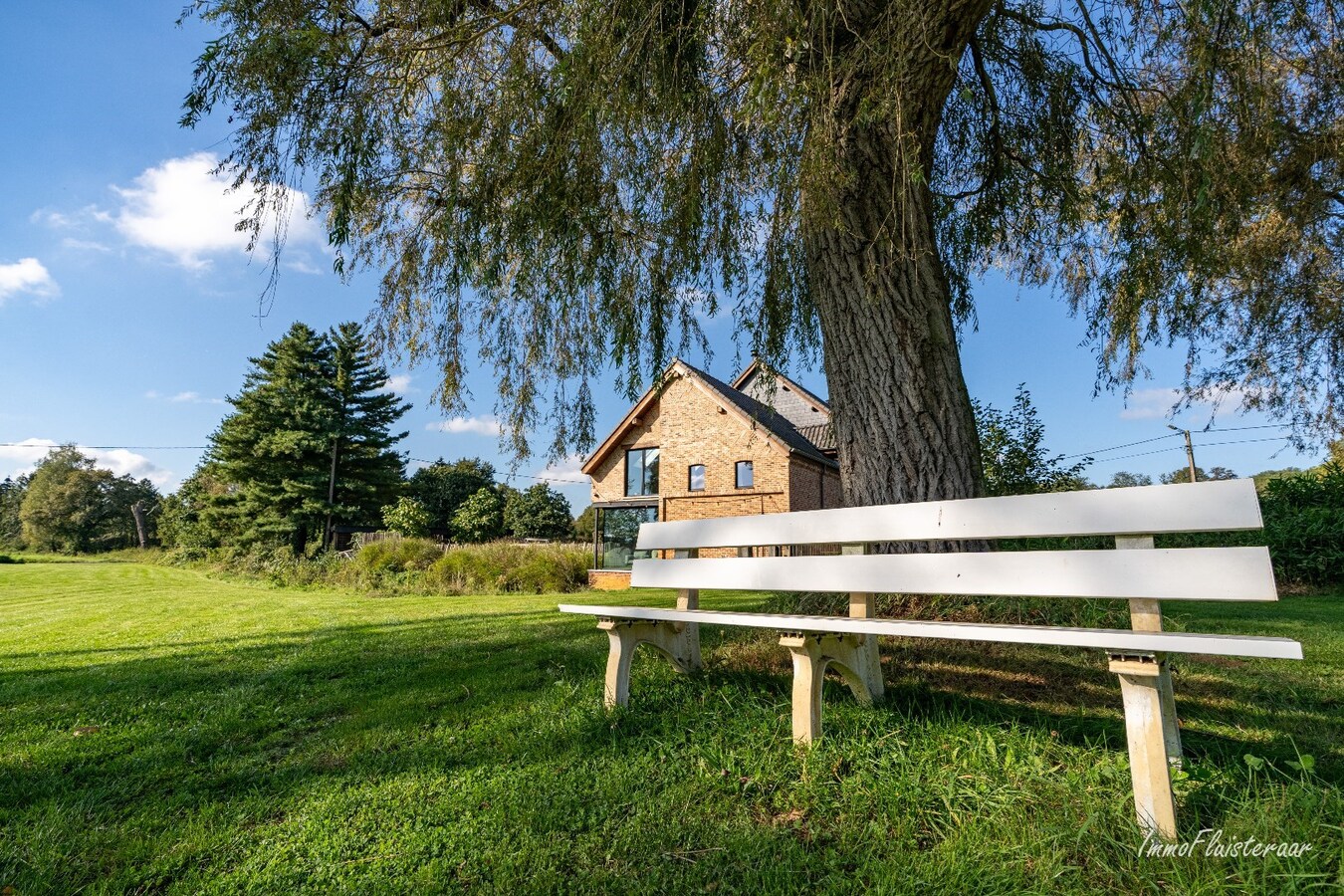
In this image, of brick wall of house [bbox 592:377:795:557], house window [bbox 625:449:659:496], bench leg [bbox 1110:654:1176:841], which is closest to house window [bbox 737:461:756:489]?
brick wall of house [bbox 592:377:795:557]

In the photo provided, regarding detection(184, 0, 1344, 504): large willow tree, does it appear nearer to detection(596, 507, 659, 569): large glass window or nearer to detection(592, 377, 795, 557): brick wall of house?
A: detection(592, 377, 795, 557): brick wall of house

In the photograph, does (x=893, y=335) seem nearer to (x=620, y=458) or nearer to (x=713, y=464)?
(x=713, y=464)

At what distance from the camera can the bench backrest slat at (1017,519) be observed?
172 cm

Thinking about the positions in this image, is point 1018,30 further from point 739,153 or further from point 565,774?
point 565,774

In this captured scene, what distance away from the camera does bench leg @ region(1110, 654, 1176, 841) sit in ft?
5.00

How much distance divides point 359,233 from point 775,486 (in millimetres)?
14893

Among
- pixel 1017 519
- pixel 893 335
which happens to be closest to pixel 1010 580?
pixel 1017 519

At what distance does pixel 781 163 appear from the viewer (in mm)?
3303

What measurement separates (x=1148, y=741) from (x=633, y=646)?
73.2 inches

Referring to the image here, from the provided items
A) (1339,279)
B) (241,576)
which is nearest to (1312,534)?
(1339,279)

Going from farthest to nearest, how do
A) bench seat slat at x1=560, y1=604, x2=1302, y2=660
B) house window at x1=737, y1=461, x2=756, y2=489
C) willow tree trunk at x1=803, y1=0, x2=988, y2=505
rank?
house window at x1=737, y1=461, x2=756, y2=489 < willow tree trunk at x1=803, y1=0, x2=988, y2=505 < bench seat slat at x1=560, y1=604, x2=1302, y2=660

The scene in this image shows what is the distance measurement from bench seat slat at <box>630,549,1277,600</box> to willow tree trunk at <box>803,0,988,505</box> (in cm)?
129

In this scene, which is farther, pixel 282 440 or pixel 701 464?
pixel 282 440

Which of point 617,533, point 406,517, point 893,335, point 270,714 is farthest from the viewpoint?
point 406,517
